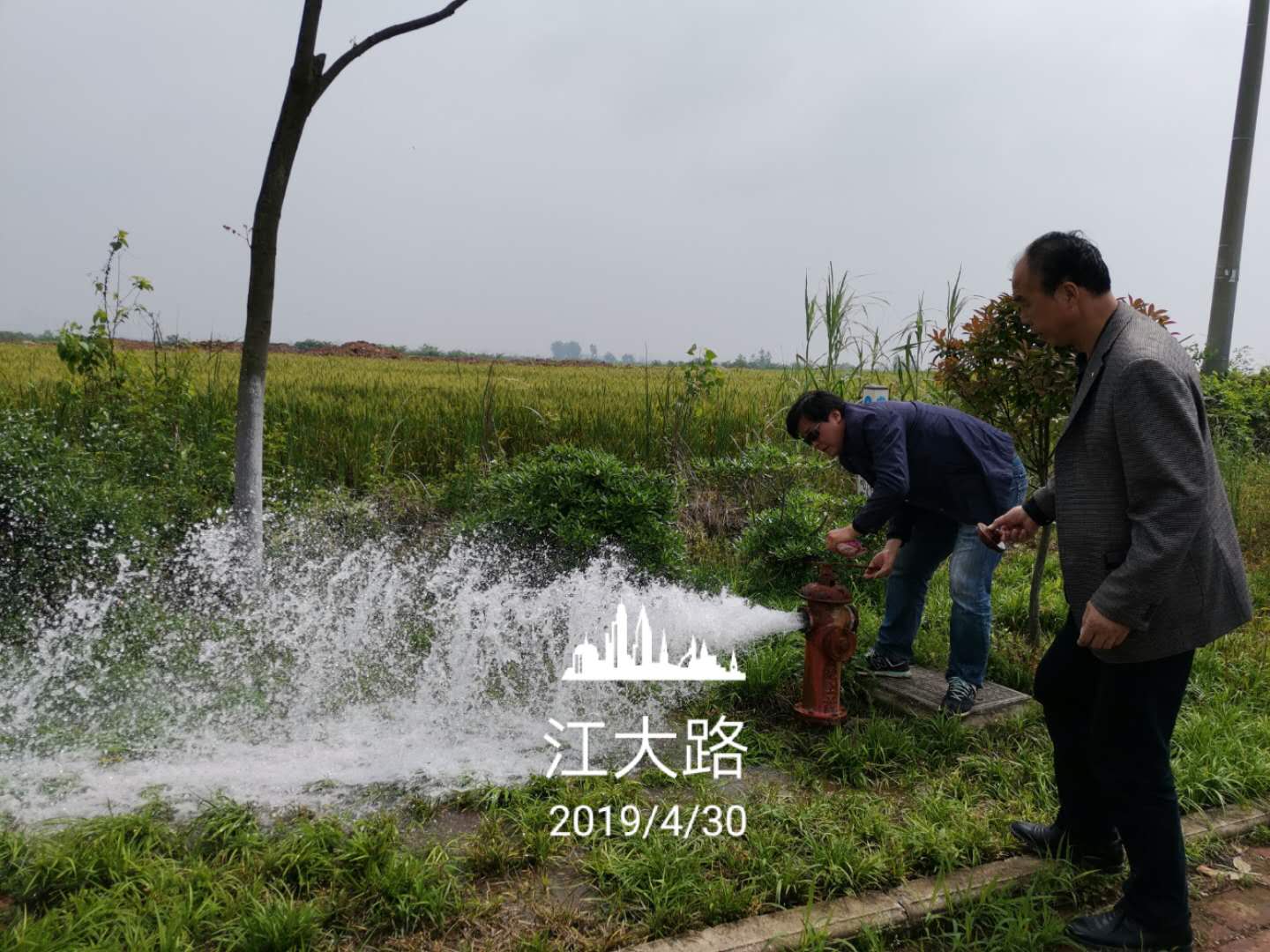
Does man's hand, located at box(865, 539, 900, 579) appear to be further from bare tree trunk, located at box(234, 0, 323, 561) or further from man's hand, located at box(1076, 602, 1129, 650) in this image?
bare tree trunk, located at box(234, 0, 323, 561)

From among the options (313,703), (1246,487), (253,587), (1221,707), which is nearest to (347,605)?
(253,587)

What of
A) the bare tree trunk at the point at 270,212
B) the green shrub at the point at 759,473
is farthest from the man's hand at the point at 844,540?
the bare tree trunk at the point at 270,212

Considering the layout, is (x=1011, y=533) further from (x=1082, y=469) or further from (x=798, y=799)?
(x=798, y=799)

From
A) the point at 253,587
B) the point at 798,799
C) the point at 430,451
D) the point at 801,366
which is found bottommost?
the point at 798,799

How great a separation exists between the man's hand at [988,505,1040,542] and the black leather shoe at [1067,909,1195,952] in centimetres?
118

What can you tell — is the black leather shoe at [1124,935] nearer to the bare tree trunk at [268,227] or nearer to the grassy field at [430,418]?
the bare tree trunk at [268,227]

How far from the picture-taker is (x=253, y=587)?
214 inches

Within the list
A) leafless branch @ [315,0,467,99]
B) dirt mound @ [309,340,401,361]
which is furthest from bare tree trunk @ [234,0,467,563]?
dirt mound @ [309,340,401,361]

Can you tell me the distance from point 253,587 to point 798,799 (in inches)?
131

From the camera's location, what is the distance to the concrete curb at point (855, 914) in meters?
2.69

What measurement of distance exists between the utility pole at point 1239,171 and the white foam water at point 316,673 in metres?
8.63

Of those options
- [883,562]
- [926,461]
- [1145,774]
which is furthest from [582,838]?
[926,461]

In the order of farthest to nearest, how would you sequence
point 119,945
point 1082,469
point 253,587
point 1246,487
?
point 1246,487
point 253,587
point 1082,469
point 119,945

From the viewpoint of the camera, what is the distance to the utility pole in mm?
10484
